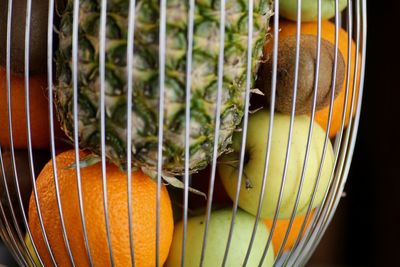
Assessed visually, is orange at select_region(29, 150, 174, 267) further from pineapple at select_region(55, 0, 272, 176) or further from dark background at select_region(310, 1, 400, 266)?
dark background at select_region(310, 1, 400, 266)

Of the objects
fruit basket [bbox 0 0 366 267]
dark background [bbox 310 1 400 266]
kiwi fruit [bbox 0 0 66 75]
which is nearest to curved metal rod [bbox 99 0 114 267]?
fruit basket [bbox 0 0 366 267]

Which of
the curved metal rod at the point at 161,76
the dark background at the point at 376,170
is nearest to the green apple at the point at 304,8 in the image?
the curved metal rod at the point at 161,76

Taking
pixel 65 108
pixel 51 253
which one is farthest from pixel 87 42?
pixel 51 253

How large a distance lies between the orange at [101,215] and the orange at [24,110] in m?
0.06

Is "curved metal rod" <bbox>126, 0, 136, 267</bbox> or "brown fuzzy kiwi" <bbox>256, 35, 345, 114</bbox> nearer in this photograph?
"curved metal rod" <bbox>126, 0, 136, 267</bbox>

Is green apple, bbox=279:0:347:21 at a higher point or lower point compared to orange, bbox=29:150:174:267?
higher

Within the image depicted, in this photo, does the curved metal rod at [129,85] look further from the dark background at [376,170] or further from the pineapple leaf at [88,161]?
the dark background at [376,170]

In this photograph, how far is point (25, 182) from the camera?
0.59m

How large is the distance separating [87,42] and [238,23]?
113 millimetres

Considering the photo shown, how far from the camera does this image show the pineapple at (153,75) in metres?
0.46

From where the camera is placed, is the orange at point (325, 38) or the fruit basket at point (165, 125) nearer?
the fruit basket at point (165, 125)

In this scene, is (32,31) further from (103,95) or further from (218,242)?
(218,242)

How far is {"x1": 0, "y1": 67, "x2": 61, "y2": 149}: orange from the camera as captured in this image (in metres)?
0.57

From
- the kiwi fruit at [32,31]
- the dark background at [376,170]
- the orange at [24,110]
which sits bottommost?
the dark background at [376,170]
